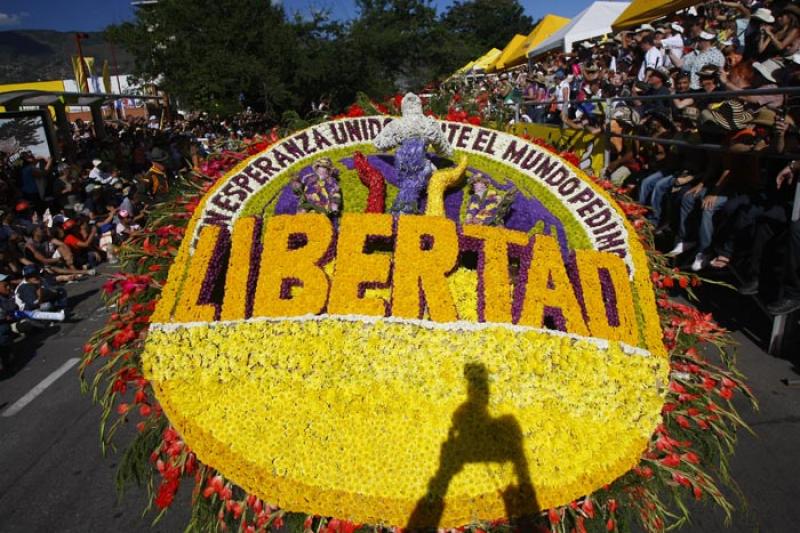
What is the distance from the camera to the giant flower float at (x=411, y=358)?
291 centimetres

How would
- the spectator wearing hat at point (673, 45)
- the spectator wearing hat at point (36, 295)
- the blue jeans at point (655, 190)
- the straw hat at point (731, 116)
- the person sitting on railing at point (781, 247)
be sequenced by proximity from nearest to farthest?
1. the person sitting on railing at point (781, 247)
2. the straw hat at point (731, 116)
3. the blue jeans at point (655, 190)
4. the spectator wearing hat at point (36, 295)
5. the spectator wearing hat at point (673, 45)

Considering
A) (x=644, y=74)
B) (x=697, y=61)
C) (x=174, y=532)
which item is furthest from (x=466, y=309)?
(x=644, y=74)

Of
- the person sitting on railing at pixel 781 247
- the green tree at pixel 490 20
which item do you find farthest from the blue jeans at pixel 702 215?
the green tree at pixel 490 20

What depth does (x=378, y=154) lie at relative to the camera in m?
5.40

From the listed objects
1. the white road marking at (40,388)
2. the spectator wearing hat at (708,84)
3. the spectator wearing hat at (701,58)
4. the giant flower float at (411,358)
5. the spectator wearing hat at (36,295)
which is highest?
the spectator wearing hat at (701,58)

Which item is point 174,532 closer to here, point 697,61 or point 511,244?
point 511,244

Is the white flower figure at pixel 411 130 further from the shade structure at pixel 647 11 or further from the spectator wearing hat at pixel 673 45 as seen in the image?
the shade structure at pixel 647 11

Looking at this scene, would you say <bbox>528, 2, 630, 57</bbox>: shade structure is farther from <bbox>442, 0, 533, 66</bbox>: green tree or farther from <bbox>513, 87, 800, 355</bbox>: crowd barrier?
<bbox>442, 0, 533, 66</bbox>: green tree

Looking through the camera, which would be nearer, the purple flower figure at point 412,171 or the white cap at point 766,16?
the purple flower figure at point 412,171

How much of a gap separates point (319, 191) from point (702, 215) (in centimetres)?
411

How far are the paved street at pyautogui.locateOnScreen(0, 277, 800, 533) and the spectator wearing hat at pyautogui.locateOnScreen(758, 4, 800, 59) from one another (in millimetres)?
3199

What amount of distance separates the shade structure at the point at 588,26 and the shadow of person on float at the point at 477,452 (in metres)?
13.1

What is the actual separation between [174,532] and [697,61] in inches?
346

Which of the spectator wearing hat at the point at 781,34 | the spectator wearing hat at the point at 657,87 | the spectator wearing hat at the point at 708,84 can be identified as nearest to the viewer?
the spectator wearing hat at the point at 781,34
